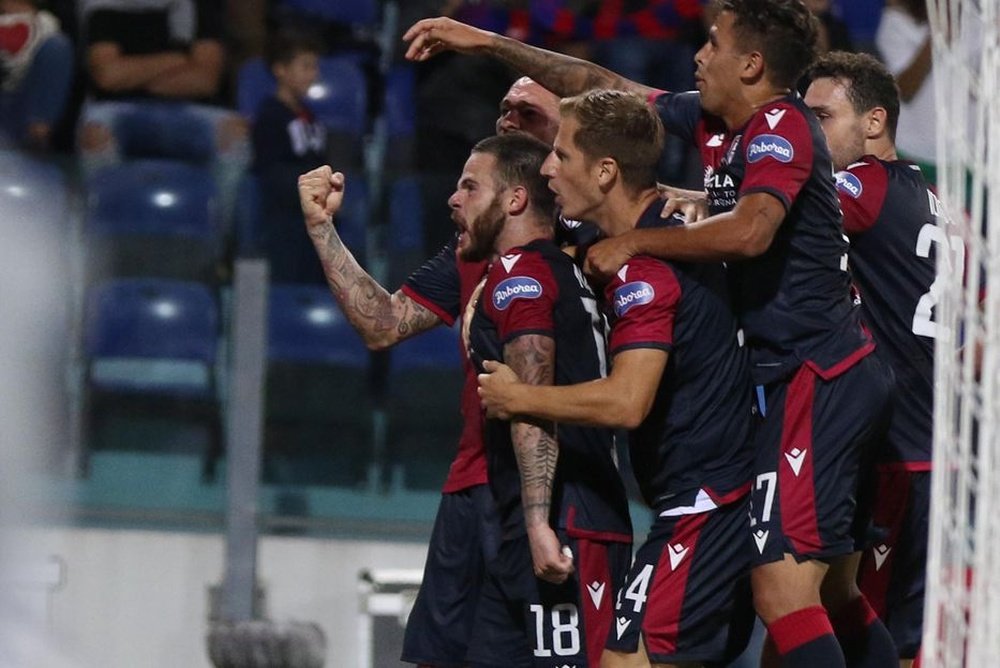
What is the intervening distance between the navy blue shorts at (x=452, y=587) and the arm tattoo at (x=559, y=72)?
1.13 meters

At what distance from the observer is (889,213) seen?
454 cm

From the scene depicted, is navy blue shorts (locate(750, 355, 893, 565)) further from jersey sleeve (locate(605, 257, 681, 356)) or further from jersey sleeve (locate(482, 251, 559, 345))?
jersey sleeve (locate(482, 251, 559, 345))

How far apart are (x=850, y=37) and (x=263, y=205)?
11.2ft

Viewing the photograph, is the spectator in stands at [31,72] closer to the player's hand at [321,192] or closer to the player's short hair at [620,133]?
the player's hand at [321,192]

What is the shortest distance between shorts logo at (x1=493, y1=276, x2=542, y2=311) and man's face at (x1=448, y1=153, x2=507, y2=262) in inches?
11.5

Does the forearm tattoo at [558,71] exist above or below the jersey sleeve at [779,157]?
above

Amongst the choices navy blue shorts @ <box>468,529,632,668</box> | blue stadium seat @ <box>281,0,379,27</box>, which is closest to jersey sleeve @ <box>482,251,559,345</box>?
navy blue shorts @ <box>468,529,632,668</box>

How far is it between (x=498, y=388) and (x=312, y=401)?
96.1 inches

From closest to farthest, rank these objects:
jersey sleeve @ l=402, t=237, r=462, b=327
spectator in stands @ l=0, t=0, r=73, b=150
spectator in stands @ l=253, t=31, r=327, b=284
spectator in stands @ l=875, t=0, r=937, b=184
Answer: jersey sleeve @ l=402, t=237, r=462, b=327, spectator in stands @ l=253, t=31, r=327, b=284, spectator in stands @ l=0, t=0, r=73, b=150, spectator in stands @ l=875, t=0, r=937, b=184

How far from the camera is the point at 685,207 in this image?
13.9ft

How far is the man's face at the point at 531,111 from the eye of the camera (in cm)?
486

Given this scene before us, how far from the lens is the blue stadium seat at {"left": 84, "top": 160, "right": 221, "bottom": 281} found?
653 cm

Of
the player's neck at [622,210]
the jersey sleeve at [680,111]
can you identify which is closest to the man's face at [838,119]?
the jersey sleeve at [680,111]

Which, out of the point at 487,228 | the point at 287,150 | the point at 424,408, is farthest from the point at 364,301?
A: the point at 287,150
